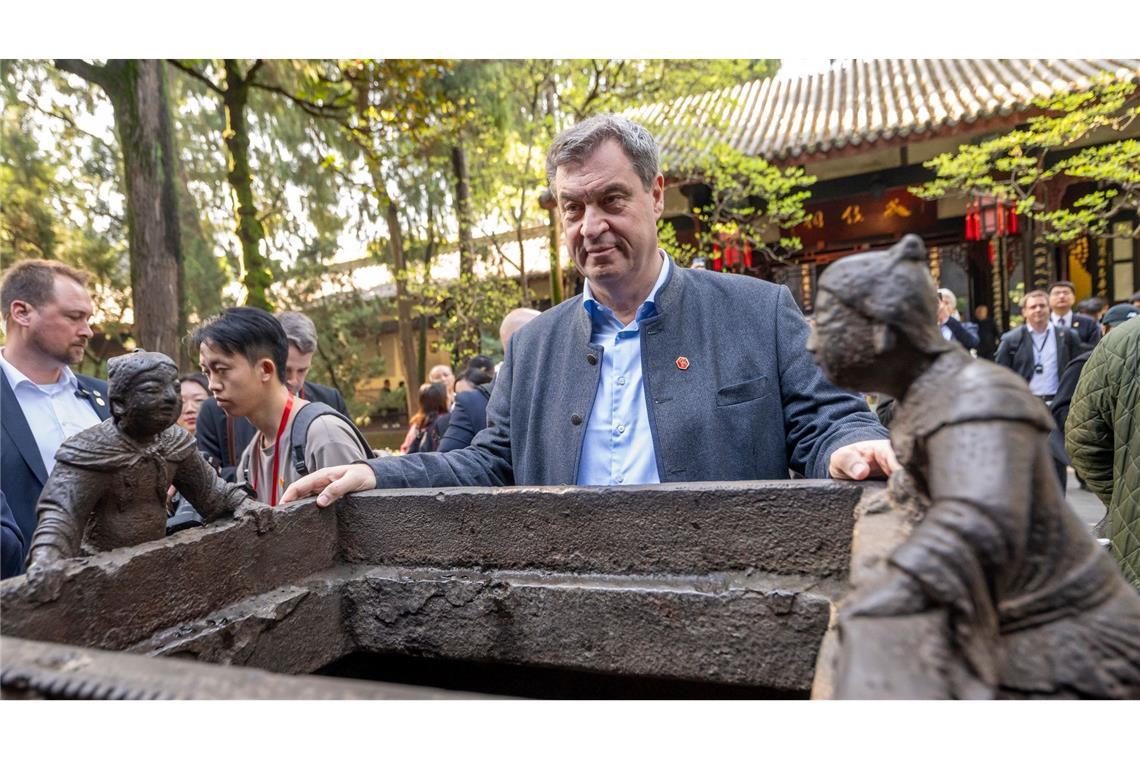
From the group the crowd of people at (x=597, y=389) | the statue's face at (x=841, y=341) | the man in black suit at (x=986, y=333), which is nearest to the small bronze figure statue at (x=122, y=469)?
the crowd of people at (x=597, y=389)

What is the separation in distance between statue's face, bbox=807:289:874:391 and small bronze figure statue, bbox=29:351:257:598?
1440mm

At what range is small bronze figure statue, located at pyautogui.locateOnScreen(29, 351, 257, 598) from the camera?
1.61 m

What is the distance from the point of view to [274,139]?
14.4 metres

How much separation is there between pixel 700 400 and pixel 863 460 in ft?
2.03

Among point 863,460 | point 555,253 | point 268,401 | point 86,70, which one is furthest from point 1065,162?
point 86,70

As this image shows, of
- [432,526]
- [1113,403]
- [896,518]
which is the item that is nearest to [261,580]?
[432,526]

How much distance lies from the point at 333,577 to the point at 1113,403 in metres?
2.60

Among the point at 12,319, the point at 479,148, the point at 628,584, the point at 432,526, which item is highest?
the point at 479,148

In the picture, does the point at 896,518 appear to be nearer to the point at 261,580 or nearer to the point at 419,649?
the point at 419,649

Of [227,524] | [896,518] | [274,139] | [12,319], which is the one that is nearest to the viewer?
[896,518]

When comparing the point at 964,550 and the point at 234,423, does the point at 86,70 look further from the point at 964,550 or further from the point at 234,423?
the point at 964,550

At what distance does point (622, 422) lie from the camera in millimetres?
2320

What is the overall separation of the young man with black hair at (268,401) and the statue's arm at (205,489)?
57cm

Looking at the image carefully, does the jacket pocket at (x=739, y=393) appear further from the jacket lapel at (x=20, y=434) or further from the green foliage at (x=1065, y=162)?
the green foliage at (x=1065, y=162)
